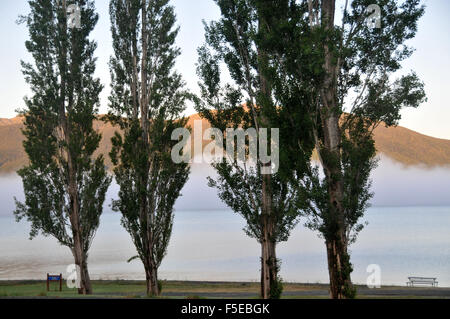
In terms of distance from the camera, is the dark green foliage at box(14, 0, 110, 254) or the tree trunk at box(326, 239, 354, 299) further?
the dark green foliage at box(14, 0, 110, 254)

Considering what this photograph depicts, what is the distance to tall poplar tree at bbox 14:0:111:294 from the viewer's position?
21.5 metres

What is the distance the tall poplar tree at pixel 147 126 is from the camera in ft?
65.3

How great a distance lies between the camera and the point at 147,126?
20688 mm

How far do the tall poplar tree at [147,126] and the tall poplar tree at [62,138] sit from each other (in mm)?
1951

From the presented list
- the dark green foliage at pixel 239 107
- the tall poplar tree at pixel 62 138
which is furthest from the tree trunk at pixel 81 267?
the dark green foliage at pixel 239 107

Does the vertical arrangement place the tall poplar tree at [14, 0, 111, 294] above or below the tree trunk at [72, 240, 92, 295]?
above

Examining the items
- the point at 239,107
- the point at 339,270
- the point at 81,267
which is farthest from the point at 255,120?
the point at 81,267

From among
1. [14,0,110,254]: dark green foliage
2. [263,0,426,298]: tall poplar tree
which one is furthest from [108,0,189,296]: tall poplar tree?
[263,0,426,298]: tall poplar tree

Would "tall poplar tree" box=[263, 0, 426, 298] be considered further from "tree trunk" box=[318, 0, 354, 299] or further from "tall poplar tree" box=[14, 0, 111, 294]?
"tall poplar tree" box=[14, 0, 111, 294]

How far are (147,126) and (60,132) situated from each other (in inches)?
176

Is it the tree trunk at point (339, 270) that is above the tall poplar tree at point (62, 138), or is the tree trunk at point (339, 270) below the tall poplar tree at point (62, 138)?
below

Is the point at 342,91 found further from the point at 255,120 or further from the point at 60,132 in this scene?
the point at 60,132

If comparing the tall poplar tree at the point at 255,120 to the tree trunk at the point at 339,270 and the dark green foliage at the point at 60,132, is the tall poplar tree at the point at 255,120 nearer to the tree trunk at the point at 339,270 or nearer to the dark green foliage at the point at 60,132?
the tree trunk at the point at 339,270
